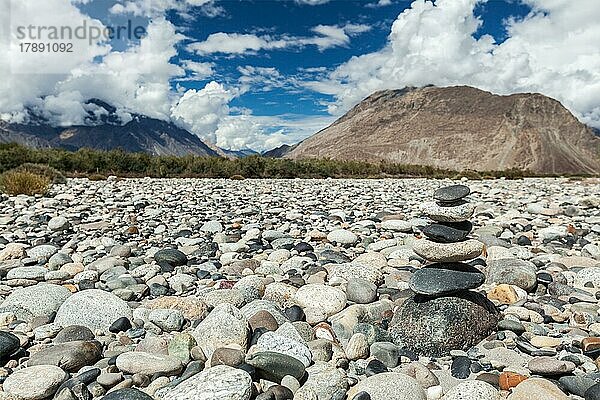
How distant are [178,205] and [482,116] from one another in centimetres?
17263

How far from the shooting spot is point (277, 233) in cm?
734

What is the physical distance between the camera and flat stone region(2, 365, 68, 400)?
2.60 meters

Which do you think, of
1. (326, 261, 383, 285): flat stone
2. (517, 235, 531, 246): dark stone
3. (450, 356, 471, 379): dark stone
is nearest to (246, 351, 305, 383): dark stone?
(450, 356, 471, 379): dark stone

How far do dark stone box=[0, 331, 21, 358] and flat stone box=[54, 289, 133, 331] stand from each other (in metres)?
0.51

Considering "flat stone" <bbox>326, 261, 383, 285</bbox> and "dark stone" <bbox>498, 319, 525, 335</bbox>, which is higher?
"flat stone" <bbox>326, 261, 383, 285</bbox>

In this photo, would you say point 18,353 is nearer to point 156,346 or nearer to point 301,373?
point 156,346

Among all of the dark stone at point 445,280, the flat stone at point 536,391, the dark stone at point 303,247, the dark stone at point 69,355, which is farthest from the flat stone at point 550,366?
the dark stone at point 303,247

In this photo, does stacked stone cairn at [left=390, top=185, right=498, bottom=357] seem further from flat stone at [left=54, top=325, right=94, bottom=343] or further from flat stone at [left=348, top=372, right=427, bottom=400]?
flat stone at [left=54, top=325, right=94, bottom=343]

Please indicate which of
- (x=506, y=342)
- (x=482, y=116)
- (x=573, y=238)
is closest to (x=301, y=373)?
(x=506, y=342)

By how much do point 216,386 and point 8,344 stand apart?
1.67 metres

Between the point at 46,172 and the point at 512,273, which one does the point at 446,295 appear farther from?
the point at 46,172

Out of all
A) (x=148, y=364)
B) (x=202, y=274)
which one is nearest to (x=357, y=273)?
(x=202, y=274)

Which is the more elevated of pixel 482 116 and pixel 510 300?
pixel 482 116

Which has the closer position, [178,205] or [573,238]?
[573,238]
